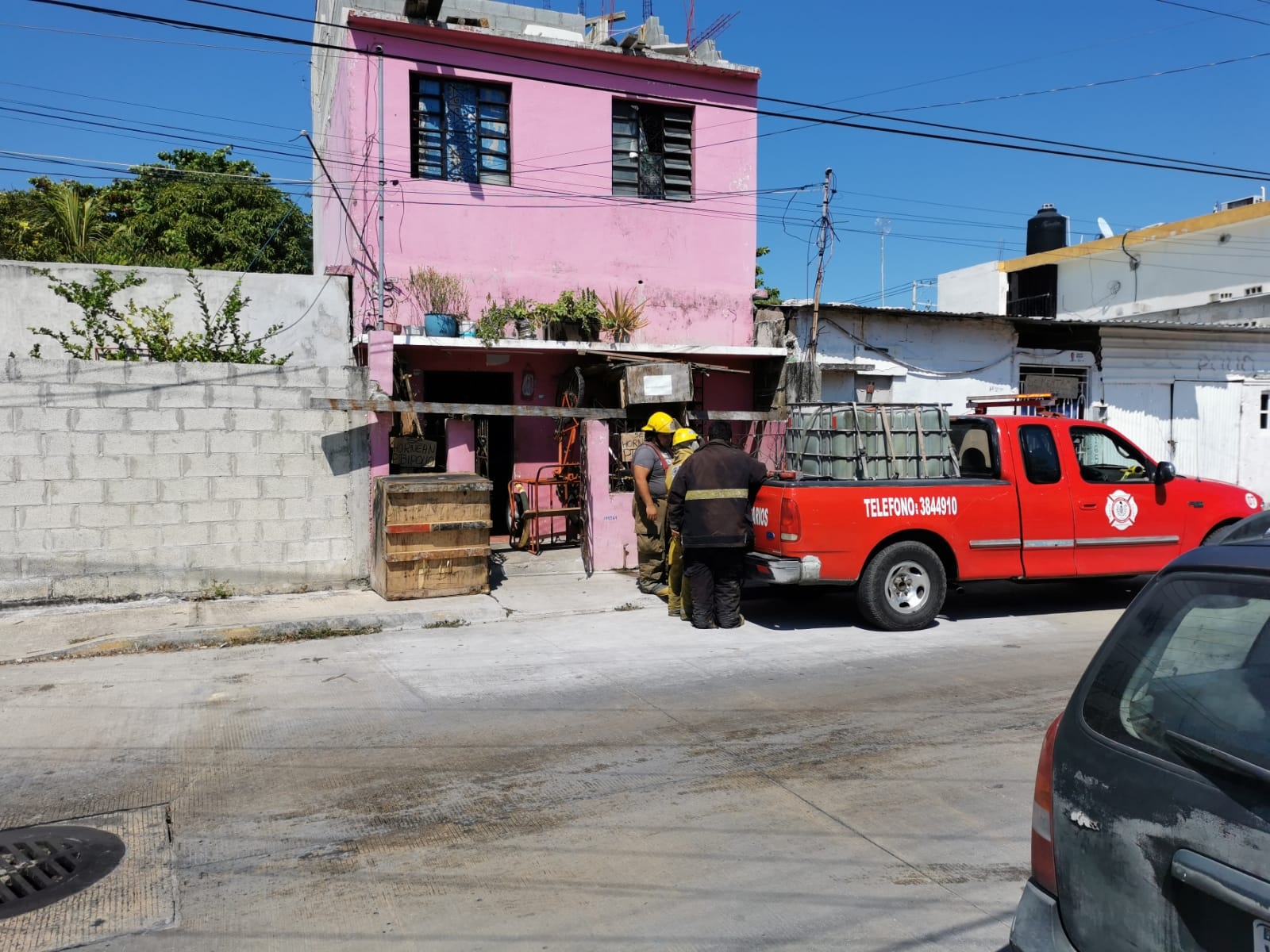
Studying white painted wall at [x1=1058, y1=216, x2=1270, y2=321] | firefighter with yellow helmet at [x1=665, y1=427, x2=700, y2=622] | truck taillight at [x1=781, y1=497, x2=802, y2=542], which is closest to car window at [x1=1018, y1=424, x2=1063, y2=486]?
truck taillight at [x1=781, y1=497, x2=802, y2=542]

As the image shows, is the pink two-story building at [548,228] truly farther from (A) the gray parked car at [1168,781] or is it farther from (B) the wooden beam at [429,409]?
(A) the gray parked car at [1168,781]

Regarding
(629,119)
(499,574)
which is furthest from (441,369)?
(629,119)

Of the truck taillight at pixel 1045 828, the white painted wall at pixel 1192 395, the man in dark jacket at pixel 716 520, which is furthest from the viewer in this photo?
the white painted wall at pixel 1192 395

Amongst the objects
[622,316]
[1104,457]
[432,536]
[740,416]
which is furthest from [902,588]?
[622,316]

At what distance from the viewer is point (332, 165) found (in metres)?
14.5

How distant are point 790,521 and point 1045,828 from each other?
6.07 metres

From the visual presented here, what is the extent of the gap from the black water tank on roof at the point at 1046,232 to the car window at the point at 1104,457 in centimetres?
2287

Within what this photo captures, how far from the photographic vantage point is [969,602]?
10531 mm

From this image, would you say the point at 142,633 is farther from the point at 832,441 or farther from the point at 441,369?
the point at 832,441

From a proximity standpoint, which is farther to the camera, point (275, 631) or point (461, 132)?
point (461, 132)

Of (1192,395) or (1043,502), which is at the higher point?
(1192,395)

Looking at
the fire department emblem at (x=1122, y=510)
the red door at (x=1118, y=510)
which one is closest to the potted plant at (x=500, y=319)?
the red door at (x=1118, y=510)

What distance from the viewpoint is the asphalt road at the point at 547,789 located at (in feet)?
12.0

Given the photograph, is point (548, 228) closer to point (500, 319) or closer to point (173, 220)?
point (500, 319)
